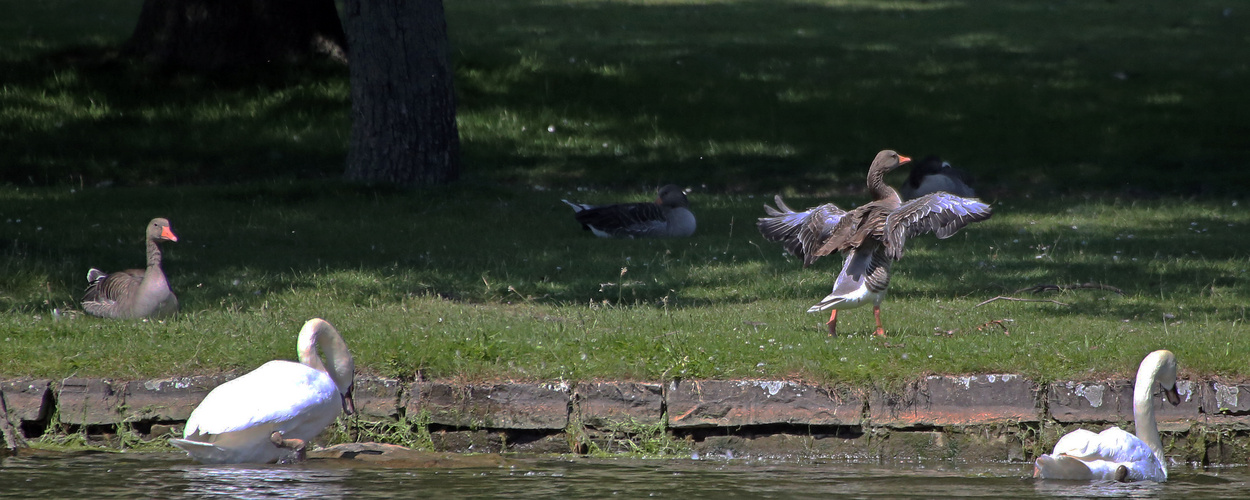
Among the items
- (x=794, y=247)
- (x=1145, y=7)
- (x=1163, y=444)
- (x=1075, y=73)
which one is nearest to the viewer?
(x=1163, y=444)

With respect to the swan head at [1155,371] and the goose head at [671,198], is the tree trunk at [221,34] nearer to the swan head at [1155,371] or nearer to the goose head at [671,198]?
the goose head at [671,198]

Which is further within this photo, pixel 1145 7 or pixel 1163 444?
pixel 1145 7

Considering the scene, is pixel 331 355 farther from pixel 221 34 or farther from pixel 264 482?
pixel 221 34

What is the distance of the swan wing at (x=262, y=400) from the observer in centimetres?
616

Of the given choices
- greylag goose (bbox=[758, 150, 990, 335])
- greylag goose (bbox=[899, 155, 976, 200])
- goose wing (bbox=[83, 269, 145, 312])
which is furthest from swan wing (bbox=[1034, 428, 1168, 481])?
greylag goose (bbox=[899, 155, 976, 200])

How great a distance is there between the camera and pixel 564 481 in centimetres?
615

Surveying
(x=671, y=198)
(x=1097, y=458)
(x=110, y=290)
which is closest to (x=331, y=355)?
(x=110, y=290)

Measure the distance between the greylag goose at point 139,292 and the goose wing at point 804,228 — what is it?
388cm

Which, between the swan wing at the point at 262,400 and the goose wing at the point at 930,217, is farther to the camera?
the goose wing at the point at 930,217

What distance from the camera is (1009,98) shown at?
2030 cm

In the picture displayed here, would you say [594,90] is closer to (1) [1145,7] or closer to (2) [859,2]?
(2) [859,2]

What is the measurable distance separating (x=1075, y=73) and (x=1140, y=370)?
16.4 metres

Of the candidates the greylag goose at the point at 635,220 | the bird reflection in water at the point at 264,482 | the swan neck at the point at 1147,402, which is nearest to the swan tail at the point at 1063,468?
the swan neck at the point at 1147,402

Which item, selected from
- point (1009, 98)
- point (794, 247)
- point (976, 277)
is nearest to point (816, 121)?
point (1009, 98)
